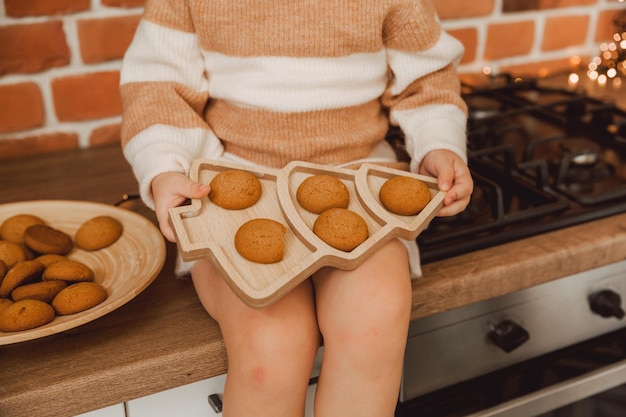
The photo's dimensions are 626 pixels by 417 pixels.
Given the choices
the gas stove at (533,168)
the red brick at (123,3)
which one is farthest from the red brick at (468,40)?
the red brick at (123,3)

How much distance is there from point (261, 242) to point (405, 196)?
0.52 ft

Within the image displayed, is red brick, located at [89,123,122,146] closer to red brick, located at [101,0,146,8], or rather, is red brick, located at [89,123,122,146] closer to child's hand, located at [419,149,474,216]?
red brick, located at [101,0,146,8]

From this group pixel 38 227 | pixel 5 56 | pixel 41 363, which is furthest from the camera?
pixel 5 56

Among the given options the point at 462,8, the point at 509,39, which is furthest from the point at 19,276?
the point at 509,39

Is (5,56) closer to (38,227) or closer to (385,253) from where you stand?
(38,227)

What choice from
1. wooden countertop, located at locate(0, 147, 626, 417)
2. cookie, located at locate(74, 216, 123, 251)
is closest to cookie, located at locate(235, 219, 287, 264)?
wooden countertop, located at locate(0, 147, 626, 417)

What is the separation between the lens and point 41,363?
2.01 ft

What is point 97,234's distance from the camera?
747 millimetres

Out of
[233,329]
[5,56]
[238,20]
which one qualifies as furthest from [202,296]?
[5,56]

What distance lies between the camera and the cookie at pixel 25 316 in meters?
0.59

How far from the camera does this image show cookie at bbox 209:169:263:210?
2.15 feet

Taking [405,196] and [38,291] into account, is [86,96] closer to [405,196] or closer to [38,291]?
[38,291]

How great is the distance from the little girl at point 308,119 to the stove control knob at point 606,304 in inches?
10.8

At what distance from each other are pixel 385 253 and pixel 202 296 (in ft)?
0.65
